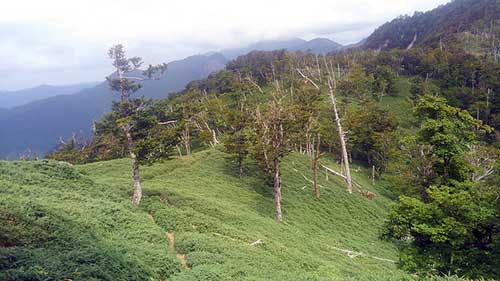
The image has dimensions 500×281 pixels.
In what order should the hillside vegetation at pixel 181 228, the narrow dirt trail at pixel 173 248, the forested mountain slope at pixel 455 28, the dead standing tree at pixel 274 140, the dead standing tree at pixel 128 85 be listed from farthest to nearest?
the forested mountain slope at pixel 455 28 < the dead standing tree at pixel 274 140 < the dead standing tree at pixel 128 85 < the narrow dirt trail at pixel 173 248 < the hillside vegetation at pixel 181 228

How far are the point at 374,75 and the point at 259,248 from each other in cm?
8335

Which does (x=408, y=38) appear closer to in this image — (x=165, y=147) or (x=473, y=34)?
(x=473, y=34)

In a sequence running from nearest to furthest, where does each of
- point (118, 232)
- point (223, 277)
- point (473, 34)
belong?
point (223, 277) < point (118, 232) < point (473, 34)

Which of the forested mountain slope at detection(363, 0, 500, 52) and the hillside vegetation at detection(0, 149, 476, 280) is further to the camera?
the forested mountain slope at detection(363, 0, 500, 52)

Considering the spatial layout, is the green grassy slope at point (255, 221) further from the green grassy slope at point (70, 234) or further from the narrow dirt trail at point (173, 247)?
the green grassy slope at point (70, 234)

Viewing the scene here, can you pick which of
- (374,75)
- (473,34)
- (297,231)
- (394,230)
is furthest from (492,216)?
(473,34)

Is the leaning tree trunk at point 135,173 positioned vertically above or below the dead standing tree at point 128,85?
below

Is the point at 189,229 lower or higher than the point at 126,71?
lower

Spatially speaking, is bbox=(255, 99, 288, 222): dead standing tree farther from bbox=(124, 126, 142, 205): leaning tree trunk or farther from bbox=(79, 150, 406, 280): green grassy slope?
bbox=(124, 126, 142, 205): leaning tree trunk

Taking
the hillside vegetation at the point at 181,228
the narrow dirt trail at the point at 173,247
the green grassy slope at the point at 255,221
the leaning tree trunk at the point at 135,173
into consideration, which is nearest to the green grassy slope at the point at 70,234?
the hillside vegetation at the point at 181,228

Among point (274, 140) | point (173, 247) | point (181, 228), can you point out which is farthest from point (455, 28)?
point (173, 247)

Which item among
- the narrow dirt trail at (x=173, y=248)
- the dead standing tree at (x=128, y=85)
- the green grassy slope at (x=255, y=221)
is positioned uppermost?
the dead standing tree at (x=128, y=85)

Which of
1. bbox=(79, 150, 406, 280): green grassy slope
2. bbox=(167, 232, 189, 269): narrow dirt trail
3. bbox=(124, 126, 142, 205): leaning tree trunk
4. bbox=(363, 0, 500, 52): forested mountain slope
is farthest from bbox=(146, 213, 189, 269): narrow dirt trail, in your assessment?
bbox=(363, 0, 500, 52): forested mountain slope

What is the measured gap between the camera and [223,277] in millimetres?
14602
